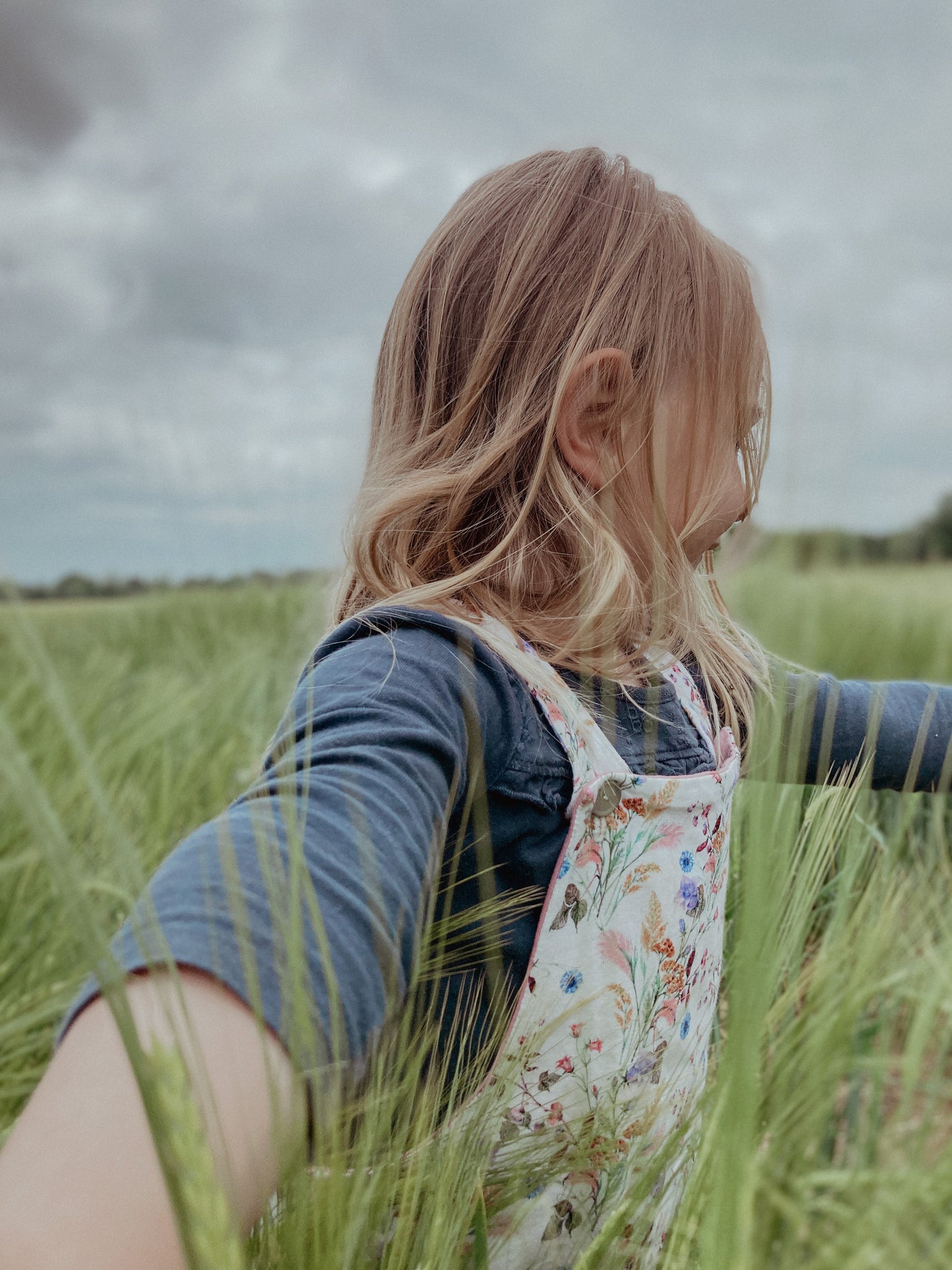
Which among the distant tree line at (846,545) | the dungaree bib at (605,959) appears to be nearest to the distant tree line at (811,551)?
the distant tree line at (846,545)

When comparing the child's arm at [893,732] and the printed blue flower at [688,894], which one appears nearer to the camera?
the printed blue flower at [688,894]

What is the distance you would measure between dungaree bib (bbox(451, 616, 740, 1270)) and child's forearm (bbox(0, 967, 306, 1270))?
0.28 m

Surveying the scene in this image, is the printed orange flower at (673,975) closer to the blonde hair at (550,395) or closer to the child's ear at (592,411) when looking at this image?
the blonde hair at (550,395)

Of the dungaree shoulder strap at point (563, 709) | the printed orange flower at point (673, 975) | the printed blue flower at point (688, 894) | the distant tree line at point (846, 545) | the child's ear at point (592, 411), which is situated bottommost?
the printed orange flower at point (673, 975)

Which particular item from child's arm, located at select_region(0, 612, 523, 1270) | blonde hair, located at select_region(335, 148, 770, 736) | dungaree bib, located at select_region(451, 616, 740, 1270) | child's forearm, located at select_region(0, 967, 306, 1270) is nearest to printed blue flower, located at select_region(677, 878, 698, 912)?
dungaree bib, located at select_region(451, 616, 740, 1270)

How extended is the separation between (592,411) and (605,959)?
389mm

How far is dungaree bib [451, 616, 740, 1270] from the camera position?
59cm

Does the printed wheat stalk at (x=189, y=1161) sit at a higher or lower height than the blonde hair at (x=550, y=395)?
lower

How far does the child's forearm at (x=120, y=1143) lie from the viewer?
27 centimetres

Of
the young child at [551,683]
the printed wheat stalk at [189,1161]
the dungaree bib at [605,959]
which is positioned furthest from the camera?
the dungaree bib at [605,959]

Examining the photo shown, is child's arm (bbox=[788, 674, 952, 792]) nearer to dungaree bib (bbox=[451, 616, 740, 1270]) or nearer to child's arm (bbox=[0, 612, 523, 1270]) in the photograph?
dungaree bib (bbox=[451, 616, 740, 1270])

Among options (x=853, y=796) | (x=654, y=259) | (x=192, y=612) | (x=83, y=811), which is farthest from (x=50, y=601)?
(x=192, y=612)

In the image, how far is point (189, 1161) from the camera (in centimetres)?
23

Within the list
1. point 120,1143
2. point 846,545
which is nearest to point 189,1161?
point 120,1143
